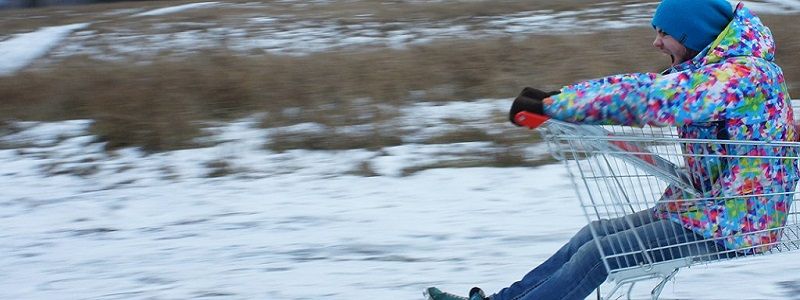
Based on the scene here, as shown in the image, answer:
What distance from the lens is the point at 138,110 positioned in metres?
7.30

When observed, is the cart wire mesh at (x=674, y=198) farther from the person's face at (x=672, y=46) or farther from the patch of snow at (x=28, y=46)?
the patch of snow at (x=28, y=46)

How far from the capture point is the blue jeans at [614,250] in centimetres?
280

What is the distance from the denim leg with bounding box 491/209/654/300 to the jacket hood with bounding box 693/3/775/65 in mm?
552

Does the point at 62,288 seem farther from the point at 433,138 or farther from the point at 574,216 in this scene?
the point at 433,138

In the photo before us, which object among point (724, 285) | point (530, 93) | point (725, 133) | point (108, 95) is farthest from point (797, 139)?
point (108, 95)

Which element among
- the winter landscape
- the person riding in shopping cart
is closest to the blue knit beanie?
the person riding in shopping cart

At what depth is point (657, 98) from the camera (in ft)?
8.41

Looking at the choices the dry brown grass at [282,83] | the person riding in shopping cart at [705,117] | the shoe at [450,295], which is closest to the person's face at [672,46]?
the person riding in shopping cart at [705,117]

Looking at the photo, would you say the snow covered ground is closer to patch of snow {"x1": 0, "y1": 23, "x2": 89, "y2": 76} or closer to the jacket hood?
the jacket hood

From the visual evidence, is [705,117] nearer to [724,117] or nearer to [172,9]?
[724,117]

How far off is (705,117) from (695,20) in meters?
0.33

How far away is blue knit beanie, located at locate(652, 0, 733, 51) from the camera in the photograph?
8.87 ft

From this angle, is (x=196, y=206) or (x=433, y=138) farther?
(x=433, y=138)

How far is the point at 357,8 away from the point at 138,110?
26.2 feet
